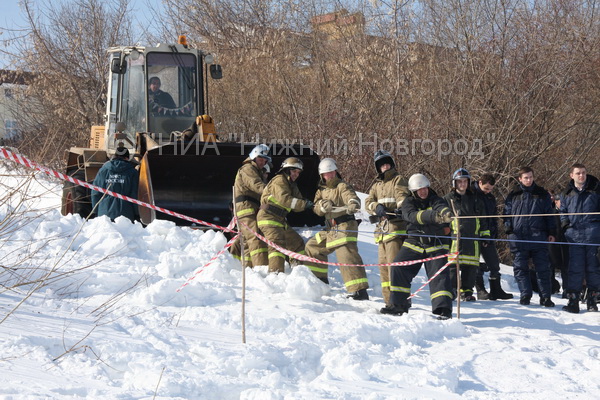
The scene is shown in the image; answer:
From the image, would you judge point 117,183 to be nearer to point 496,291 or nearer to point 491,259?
point 491,259

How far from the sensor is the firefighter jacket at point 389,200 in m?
7.95

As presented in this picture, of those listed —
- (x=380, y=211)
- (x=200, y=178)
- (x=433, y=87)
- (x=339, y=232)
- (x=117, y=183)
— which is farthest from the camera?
(x=433, y=87)

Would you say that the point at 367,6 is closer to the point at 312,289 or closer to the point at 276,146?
the point at 276,146

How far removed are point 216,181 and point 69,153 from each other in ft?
10.2

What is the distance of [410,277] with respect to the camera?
735cm

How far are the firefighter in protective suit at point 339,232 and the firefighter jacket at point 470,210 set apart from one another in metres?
1.30

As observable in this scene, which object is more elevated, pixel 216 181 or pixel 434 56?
pixel 434 56

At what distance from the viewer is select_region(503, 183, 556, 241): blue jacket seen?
8312 millimetres

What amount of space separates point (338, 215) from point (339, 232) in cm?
20

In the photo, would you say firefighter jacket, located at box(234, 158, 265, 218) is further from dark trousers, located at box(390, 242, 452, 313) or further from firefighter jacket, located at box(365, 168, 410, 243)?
dark trousers, located at box(390, 242, 452, 313)

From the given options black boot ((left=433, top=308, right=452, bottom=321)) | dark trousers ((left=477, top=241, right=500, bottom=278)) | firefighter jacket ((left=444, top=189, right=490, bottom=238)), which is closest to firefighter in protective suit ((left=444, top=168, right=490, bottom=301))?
firefighter jacket ((left=444, top=189, right=490, bottom=238))

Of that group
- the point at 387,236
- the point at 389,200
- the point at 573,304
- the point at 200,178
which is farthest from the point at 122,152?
the point at 573,304

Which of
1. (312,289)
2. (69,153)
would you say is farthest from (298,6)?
(312,289)

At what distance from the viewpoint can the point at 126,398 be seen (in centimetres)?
430
